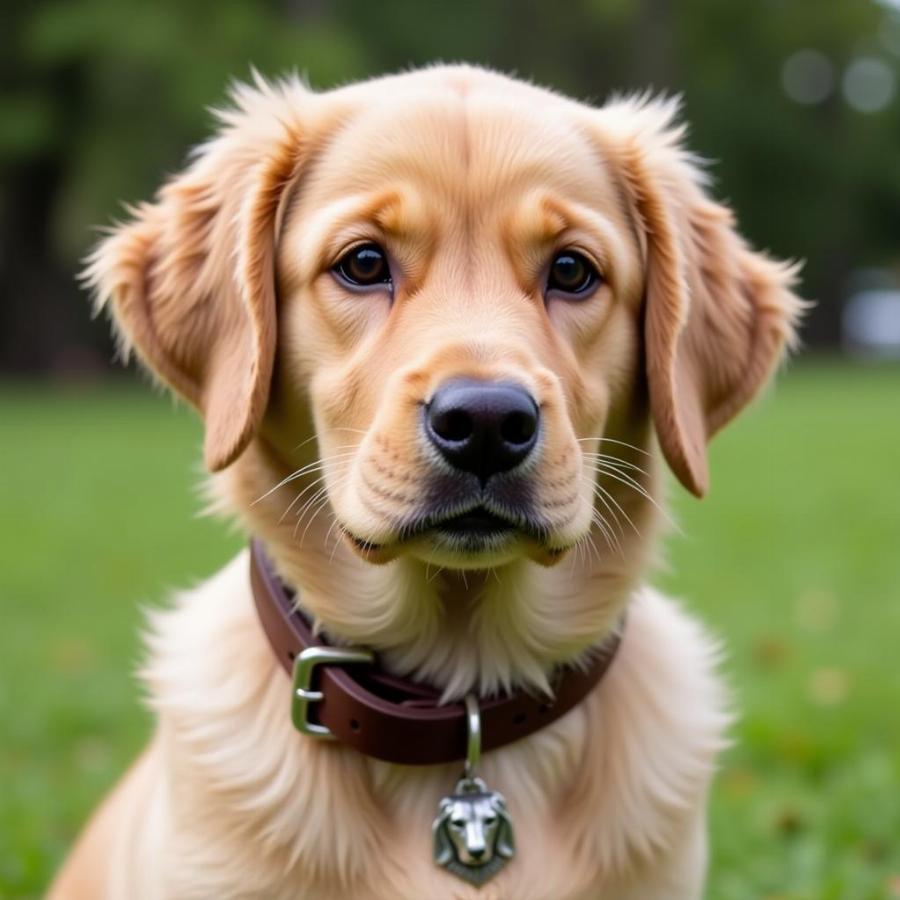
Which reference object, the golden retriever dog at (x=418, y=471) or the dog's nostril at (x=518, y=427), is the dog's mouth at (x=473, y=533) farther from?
the dog's nostril at (x=518, y=427)

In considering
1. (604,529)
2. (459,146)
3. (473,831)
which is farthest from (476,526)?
(459,146)

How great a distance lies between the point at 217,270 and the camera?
351 centimetres

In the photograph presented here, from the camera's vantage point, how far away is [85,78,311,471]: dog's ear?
10.9ft

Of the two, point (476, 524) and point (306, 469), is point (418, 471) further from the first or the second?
point (306, 469)

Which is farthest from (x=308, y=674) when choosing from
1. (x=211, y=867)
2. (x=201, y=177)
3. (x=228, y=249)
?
(x=201, y=177)

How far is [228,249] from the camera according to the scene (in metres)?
3.49

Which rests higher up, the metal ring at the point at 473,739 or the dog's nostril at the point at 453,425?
the dog's nostril at the point at 453,425

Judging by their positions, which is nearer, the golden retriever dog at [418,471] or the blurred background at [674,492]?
the golden retriever dog at [418,471]

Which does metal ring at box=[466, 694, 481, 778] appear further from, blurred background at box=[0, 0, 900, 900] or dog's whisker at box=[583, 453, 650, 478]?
blurred background at box=[0, 0, 900, 900]

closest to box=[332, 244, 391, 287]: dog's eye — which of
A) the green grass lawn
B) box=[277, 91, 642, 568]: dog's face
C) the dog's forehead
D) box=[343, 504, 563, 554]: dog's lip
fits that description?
box=[277, 91, 642, 568]: dog's face

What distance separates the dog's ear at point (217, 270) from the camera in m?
3.34

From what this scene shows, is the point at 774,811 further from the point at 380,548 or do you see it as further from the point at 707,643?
the point at 380,548

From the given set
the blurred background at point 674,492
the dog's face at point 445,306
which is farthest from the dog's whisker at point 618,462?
the blurred background at point 674,492

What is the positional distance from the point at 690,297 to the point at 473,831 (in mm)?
1407
